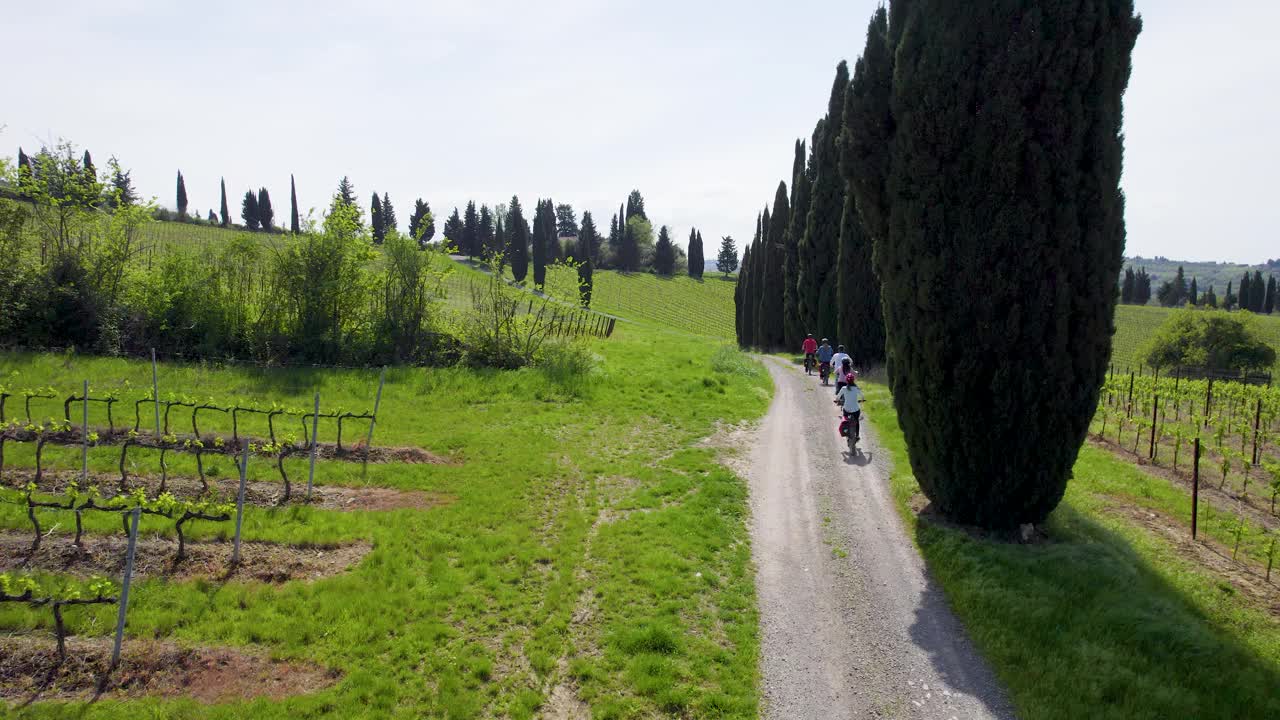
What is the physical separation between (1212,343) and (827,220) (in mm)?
36563

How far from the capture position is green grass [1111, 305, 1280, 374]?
59062 millimetres

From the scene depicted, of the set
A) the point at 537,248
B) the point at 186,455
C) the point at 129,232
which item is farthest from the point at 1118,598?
the point at 537,248

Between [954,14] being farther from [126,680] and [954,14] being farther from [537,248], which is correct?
[537,248]

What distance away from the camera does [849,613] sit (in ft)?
23.6

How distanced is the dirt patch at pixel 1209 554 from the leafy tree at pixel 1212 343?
44.5 metres

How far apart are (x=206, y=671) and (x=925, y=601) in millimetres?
8293

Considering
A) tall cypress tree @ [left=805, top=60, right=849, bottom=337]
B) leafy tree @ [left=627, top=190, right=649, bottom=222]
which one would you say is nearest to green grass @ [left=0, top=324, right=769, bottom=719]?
tall cypress tree @ [left=805, top=60, right=849, bottom=337]

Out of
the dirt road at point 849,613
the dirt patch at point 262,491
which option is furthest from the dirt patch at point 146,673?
the dirt road at point 849,613

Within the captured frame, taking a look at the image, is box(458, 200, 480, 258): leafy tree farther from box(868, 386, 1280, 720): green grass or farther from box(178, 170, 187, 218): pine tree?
box(868, 386, 1280, 720): green grass

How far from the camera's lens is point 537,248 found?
228 ft

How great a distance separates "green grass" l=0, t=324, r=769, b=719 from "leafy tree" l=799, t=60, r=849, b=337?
688 inches

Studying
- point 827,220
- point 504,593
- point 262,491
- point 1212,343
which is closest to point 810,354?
point 827,220

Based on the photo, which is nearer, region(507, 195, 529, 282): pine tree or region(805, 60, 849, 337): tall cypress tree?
region(805, 60, 849, 337): tall cypress tree

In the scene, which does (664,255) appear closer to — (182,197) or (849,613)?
(182,197)
